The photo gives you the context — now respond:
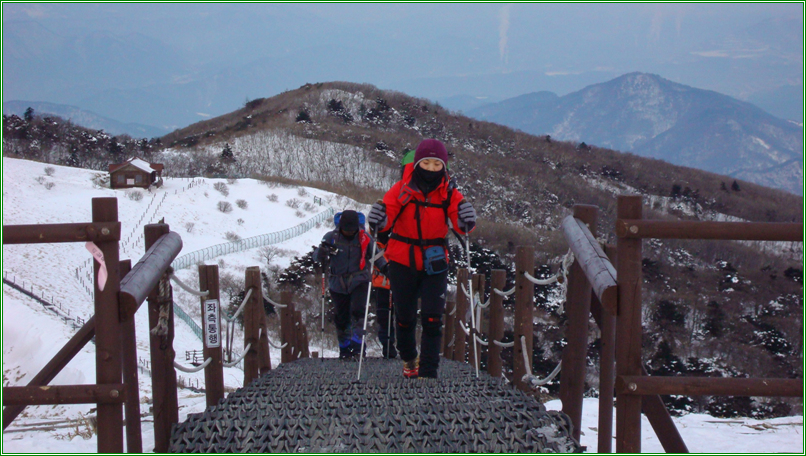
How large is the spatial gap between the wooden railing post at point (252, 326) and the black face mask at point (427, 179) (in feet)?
5.39

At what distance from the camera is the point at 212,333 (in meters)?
3.92

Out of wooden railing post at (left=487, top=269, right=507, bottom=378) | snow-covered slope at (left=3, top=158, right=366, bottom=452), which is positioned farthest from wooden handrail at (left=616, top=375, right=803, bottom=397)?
snow-covered slope at (left=3, top=158, right=366, bottom=452)

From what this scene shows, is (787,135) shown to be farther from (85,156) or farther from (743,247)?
(85,156)

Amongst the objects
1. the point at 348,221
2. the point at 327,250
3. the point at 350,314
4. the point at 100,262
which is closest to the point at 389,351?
the point at 350,314

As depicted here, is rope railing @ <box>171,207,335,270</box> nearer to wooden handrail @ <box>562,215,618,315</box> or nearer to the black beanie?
the black beanie

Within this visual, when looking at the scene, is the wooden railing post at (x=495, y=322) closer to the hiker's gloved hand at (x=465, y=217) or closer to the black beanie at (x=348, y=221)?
the hiker's gloved hand at (x=465, y=217)

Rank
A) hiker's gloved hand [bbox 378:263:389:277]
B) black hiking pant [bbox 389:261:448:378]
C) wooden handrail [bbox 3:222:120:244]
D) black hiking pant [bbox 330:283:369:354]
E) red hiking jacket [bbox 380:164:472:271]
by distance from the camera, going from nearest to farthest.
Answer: wooden handrail [bbox 3:222:120:244] < red hiking jacket [bbox 380:164:472:271] < black hiking pant [bbox 389:261:448:378] < black hiking pant [bbox 330:283:369:354] < hiker's gloved hand [bbox 378:263:389:277]

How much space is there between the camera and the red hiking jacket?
4570 millimetres

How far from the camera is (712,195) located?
55625mm

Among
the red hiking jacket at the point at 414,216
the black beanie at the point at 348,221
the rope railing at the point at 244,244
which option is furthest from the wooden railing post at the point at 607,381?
the rope railing at the point at 244,244

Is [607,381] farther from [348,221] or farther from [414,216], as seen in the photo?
[348,221]

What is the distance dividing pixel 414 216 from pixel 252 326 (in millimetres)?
1717

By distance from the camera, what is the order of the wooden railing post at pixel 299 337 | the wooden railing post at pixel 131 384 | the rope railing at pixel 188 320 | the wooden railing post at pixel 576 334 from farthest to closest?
1. the rope railing at pixel 188 320
2. the wooden railing post at pixel 299 337
3. the wooden railing post at pixel 576 334
4. the wooden railing post at pixel 131 384

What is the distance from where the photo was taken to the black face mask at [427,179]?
14.9ft
